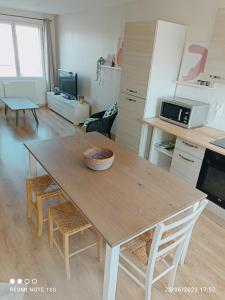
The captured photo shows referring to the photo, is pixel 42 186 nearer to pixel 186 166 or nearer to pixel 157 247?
pixel 157 247

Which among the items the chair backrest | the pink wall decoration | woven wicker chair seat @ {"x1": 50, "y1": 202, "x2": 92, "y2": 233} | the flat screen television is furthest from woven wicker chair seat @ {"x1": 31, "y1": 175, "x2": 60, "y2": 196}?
the flat screen television

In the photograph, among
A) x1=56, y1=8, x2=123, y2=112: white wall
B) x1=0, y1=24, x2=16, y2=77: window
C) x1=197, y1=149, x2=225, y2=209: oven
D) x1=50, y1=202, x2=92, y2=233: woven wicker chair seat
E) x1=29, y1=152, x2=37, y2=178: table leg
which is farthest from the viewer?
x1=0, y1=24, x2=16, y2=77: window

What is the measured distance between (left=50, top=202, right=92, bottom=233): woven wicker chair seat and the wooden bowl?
16.3 inches

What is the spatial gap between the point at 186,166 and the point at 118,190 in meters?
1.42

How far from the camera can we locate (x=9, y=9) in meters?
5.43

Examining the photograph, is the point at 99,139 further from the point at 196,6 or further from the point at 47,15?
the point at 47,15

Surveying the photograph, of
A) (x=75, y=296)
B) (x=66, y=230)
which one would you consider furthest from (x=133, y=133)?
(x=75, y=296)

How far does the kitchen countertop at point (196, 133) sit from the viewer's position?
2390mm

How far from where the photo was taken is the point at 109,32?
427 centimetres

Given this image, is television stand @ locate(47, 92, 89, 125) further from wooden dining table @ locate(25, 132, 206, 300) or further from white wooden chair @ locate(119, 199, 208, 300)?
white wooden chair @ locate(119, 199, 208, 300)

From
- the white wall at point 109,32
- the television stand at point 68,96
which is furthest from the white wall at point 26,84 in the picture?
the television stand at point 68,96

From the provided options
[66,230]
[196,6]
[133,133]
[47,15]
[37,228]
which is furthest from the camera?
[47,15]

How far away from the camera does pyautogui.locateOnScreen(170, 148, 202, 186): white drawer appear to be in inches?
100

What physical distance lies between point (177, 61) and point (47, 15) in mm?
4562
